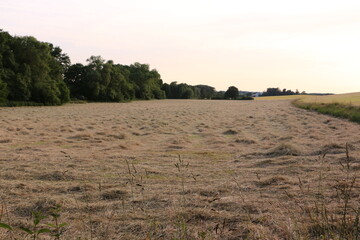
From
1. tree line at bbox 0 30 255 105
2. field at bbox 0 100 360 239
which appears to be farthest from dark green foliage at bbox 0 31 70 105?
field at bbox 0 100 360 239

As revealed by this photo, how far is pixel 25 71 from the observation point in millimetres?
40000

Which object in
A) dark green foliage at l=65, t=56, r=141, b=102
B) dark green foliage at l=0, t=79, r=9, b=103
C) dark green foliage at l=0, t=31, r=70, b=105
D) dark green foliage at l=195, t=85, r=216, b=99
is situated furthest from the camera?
dark green foliage at l=195, t=85, r=216, b=99

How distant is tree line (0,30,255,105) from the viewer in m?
38.9

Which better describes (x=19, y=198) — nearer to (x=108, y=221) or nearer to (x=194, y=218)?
(x=108, y=221)

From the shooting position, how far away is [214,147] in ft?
39.0

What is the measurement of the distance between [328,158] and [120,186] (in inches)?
227

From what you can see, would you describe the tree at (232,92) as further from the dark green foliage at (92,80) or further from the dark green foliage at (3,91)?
the dark green foliage at (3,91)

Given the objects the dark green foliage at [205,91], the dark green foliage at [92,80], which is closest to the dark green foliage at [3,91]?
the dark green foliage at [92,80]

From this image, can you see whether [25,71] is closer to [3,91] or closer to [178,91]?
[3,91]

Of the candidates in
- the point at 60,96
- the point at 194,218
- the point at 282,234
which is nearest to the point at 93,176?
the point at 194,218

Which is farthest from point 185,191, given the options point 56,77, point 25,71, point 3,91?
point 56,77

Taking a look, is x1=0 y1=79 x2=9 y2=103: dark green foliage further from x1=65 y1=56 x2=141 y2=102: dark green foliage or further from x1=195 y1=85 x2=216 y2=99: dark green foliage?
x1=195 y1=85 x2=216 y2=99: dark green foliage

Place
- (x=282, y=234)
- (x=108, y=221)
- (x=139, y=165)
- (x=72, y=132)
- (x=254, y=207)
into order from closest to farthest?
(x=282, y=234) → (x=108, y=221) → (x=254, y=207) → (x=139, y=165) → (x=72, y=132)

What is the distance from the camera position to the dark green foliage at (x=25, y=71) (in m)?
38.2
